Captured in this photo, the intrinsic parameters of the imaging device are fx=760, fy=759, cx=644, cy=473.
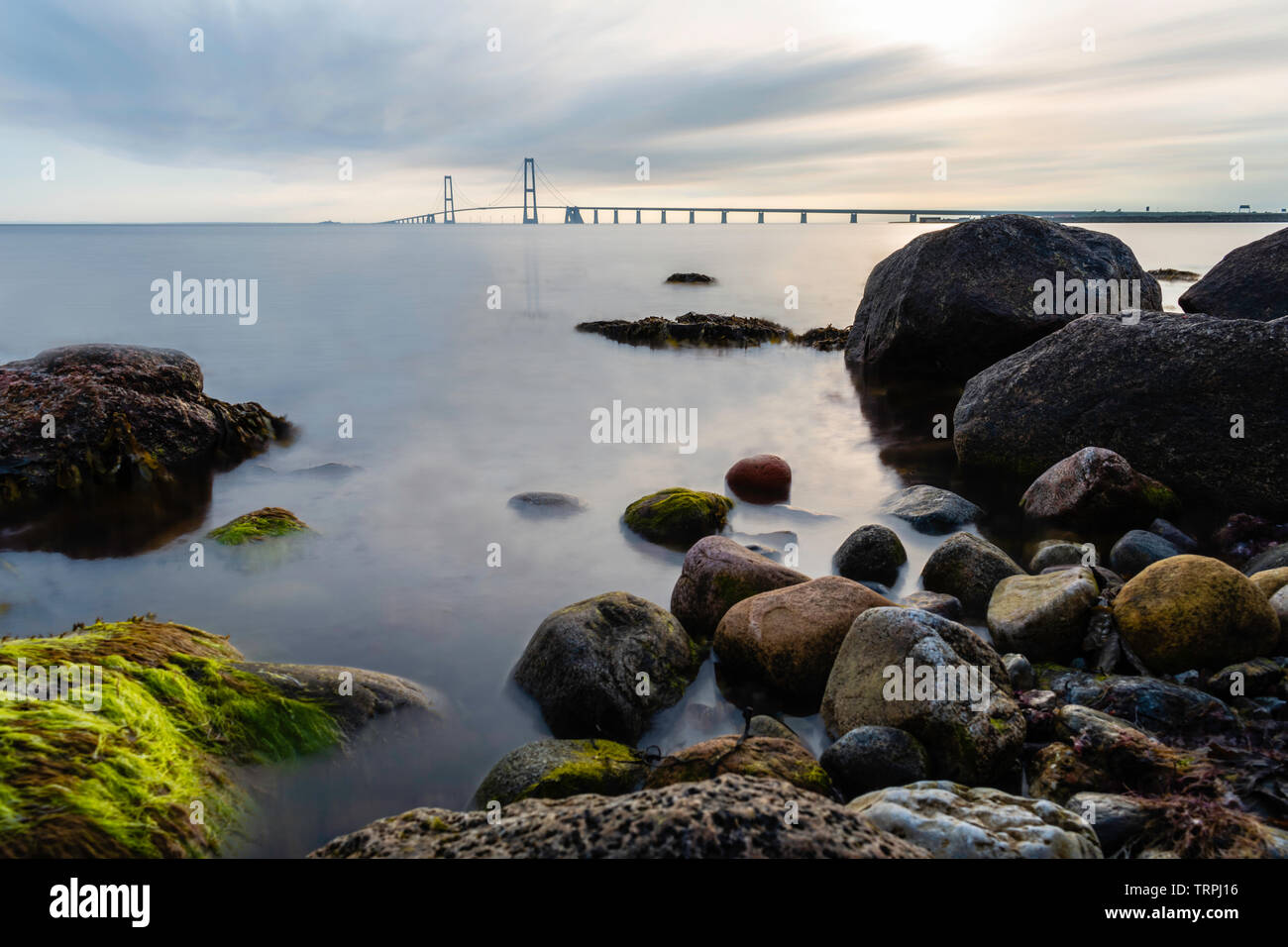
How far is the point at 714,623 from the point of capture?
6.16 m

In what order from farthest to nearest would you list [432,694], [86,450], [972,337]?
[972,337] < [86,450] < [432,694]

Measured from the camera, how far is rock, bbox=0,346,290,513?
940 cm

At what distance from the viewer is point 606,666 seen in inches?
204

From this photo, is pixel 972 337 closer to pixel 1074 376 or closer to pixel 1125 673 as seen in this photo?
pixel 1074 376

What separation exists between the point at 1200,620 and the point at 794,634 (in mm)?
2602

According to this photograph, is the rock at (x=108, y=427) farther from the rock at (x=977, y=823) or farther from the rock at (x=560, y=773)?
the rock at (x=977, y=823)

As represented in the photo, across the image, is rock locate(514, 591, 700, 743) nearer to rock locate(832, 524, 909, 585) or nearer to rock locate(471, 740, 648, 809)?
rock locate(471, 740, 648, 809)

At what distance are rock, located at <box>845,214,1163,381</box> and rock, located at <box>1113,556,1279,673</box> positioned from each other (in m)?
8.95

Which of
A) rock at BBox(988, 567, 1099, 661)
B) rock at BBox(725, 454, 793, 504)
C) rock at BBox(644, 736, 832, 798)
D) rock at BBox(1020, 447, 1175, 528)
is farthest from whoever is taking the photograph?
rock at BBox(725, 454, 793, 504)

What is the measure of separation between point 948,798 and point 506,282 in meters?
44.1

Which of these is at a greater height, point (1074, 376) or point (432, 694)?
point (1074, 376)

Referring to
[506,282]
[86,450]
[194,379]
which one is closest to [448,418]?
[194,379]

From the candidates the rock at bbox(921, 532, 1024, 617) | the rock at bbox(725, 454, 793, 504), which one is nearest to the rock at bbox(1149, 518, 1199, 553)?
the rock at bbox(921, 532, 1024, 617)
